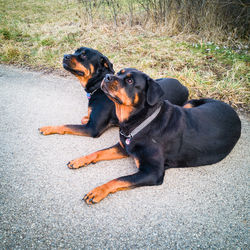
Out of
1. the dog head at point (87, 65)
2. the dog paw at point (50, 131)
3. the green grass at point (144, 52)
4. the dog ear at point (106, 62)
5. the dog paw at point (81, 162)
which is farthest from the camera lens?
the green grass at point (144, 52)

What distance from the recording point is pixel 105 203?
2.31 m

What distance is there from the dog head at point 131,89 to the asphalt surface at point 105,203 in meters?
0.95

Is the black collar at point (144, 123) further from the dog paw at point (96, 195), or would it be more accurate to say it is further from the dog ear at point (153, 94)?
the dog paw at point (96, 195)

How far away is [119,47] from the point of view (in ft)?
21.9

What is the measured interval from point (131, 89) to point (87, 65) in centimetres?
143

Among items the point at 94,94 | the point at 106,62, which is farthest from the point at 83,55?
the point at 94,94

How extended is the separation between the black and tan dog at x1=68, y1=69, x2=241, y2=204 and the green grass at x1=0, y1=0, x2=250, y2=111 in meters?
1.96

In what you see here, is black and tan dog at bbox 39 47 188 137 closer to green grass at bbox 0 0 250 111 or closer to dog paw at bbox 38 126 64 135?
dog paw at bbox 38 126 64 135

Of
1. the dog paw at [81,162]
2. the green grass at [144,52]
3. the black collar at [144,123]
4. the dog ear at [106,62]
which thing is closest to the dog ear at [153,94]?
the black collar at [144,123]

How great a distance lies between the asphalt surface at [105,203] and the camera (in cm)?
196

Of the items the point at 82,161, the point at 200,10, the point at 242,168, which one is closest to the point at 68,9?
the point at 200,10

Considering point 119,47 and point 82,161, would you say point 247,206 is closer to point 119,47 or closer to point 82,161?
point 82,161

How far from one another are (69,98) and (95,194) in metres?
2.85

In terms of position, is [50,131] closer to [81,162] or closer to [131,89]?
[81,162]
